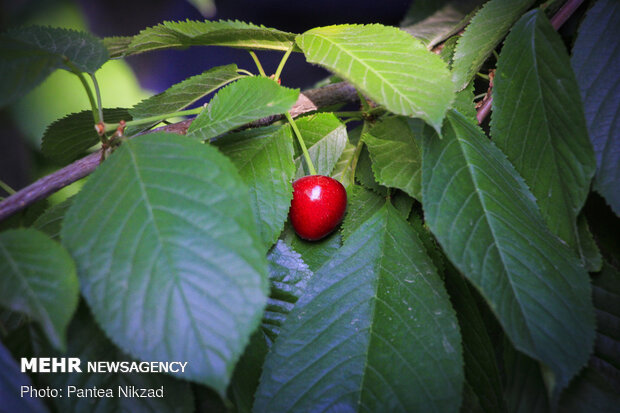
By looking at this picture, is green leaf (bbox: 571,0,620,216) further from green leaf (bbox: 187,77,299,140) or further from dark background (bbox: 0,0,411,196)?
dark background (bbox: 0,0,411,196)

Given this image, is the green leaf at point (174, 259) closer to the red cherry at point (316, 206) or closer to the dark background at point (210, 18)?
the red cherry at point (316, 206)

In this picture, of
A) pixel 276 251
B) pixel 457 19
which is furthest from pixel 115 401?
pixel 457 19

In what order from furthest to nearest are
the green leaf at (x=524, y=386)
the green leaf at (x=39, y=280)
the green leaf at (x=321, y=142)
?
1. the green leaf at (x=321, y=142)
2. the green leaf at (x=524, y=386)
3. the green leaf at (x=39, y=280)

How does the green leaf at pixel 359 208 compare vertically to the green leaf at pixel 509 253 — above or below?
above

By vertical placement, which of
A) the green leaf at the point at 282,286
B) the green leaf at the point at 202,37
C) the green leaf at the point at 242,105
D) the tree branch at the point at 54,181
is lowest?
the green leaf at the point at 282,286

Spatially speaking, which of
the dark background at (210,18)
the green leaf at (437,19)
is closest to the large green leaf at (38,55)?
the green leaf at (437,19)

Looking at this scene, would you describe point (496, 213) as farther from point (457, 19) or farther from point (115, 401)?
point (457, 19)

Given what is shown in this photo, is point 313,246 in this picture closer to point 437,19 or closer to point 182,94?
point 182,94
